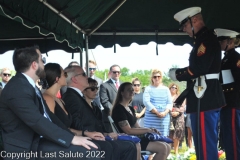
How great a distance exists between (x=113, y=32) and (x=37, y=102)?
4.33 metres

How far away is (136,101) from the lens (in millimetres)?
9250

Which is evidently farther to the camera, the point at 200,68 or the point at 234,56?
the point at 234,56

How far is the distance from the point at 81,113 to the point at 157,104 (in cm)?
418

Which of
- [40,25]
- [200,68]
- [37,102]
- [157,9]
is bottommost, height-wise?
[37,102]

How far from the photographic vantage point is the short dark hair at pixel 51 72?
4332 mm

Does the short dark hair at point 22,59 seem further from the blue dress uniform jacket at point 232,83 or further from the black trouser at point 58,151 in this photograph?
the blue dress uniform jacket at point 232,83

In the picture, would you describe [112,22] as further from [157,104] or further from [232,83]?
[232,83]

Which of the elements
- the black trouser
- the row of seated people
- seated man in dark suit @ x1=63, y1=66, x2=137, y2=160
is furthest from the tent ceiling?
the black trouser

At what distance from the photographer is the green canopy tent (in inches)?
234

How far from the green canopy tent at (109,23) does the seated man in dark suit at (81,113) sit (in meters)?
0.68

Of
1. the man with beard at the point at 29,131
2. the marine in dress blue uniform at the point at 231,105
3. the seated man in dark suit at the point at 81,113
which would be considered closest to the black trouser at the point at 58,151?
the man with beard at the point at 29,131

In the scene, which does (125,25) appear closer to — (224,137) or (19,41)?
(19,41)

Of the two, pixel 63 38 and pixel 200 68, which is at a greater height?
pixel 63 38

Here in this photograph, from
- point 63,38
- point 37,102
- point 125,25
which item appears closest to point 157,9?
point 125,25
